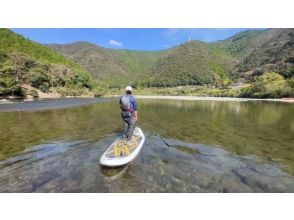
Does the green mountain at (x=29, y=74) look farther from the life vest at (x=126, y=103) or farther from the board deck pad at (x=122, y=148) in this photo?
the board deck pad at (x=122, y=148)

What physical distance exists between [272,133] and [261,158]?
831 cm

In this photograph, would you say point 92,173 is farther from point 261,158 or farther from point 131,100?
point 261,158

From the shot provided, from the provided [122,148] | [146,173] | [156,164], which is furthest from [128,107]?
[146,173]

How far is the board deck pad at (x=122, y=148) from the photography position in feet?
37.0

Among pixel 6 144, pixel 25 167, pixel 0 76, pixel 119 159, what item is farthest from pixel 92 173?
pixel 0 76

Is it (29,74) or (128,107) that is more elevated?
(29,74)

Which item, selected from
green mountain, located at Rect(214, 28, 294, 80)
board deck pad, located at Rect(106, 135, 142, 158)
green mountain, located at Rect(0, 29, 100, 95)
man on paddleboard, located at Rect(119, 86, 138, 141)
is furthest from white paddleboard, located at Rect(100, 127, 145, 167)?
green mountain, located at Rect(214, 28, 294, 80)

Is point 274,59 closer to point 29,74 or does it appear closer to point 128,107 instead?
point 29,74

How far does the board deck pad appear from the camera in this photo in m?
11.3

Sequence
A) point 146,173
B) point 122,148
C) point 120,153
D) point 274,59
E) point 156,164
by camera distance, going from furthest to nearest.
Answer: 1. point 274,59
2. point 122,148
3. point 156,164
4. point 120,153
5. point 146,173

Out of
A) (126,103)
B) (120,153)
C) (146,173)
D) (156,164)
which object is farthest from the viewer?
(126,103)

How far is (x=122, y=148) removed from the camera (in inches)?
471

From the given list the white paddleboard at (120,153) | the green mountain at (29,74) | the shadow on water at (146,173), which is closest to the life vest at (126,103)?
the white paddleboard at (120,153)

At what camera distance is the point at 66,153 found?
45.1ft
